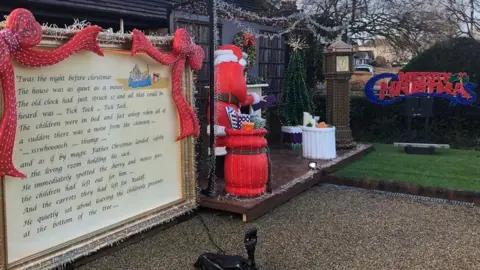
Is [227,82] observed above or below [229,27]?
below

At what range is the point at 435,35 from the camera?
14.0 m

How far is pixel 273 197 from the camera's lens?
5.68 metres

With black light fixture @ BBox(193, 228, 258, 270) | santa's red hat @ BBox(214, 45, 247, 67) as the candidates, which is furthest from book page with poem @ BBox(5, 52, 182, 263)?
santa's red hat @ BBox(214, 45, 247, 67)

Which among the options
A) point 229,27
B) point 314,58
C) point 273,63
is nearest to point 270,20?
point 229,27

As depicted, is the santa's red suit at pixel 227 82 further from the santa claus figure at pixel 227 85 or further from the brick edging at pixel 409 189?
the brick edging at pixel 409 189

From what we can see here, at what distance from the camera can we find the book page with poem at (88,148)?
358cm

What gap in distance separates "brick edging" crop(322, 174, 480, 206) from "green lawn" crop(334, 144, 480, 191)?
0.15 m

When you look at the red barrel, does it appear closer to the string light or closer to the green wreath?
the string light

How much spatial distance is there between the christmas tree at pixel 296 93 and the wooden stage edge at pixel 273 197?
210cm

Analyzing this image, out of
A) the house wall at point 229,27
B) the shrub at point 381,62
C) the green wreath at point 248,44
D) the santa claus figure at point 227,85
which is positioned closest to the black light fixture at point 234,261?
the santa claus figure at point 227,85

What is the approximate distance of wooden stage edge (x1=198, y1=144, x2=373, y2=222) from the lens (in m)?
5.28

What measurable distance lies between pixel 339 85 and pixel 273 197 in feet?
14.3

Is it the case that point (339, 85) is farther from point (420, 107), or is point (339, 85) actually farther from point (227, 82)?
point (227, 82)

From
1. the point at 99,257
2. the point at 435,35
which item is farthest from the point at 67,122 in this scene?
the point at 435,35
